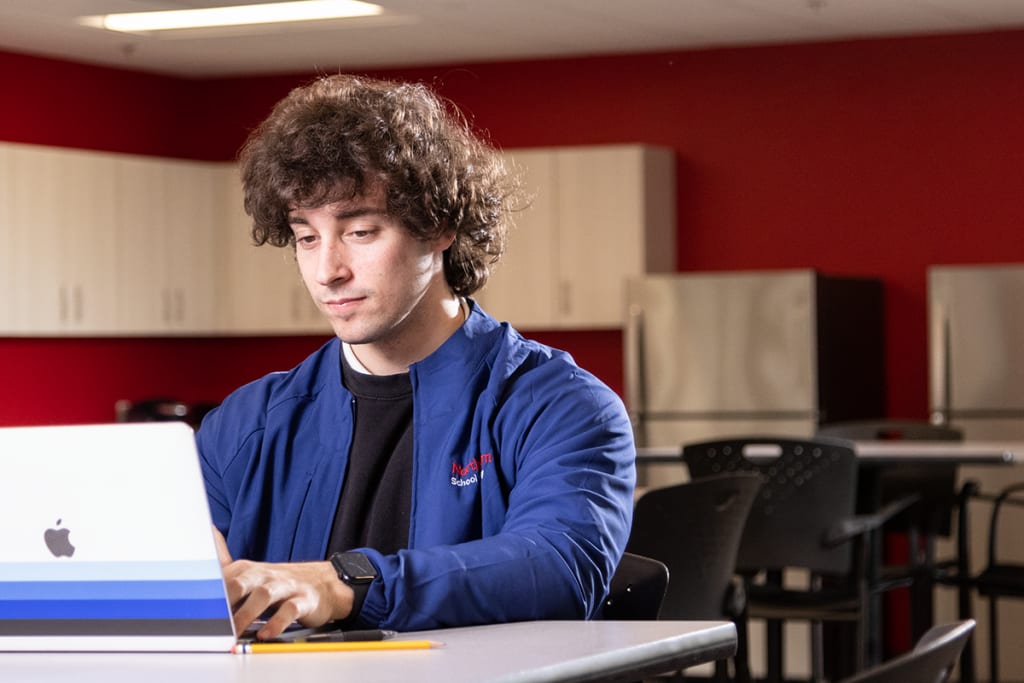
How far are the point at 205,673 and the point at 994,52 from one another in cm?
650

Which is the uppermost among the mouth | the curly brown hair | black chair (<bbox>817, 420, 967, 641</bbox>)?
the curly brown hair

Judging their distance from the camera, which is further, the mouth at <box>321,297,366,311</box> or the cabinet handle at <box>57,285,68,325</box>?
the cabinet handle at <box>57,285,68,325</box>

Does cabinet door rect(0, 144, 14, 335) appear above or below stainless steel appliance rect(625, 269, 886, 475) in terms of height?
above

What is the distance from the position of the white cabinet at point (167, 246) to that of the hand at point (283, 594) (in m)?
6.26

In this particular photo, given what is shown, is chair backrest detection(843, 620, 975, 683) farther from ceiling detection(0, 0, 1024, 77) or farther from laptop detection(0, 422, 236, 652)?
ceiling detection(0, 0, 1024, 77)

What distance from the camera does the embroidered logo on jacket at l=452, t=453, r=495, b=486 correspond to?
6.90 feet

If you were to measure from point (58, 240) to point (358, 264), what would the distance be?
18.7 ft

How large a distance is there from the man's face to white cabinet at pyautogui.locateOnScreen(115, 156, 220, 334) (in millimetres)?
5887

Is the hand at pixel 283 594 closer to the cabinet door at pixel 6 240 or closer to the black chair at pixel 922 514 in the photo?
the black chair at pixel 922 514

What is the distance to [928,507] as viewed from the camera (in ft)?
17.5

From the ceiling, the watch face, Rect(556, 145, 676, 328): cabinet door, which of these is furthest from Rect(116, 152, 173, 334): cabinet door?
the watch face

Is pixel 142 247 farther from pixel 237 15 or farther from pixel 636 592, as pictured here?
pixel 636 592

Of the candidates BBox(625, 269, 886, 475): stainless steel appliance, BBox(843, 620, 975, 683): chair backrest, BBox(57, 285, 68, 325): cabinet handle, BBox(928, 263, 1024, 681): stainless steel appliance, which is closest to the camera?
BBox(843, 620, 975, 683): chair backrest

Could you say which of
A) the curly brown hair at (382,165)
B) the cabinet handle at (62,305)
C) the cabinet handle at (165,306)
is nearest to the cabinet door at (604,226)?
the cabinet handle at (165,306)
